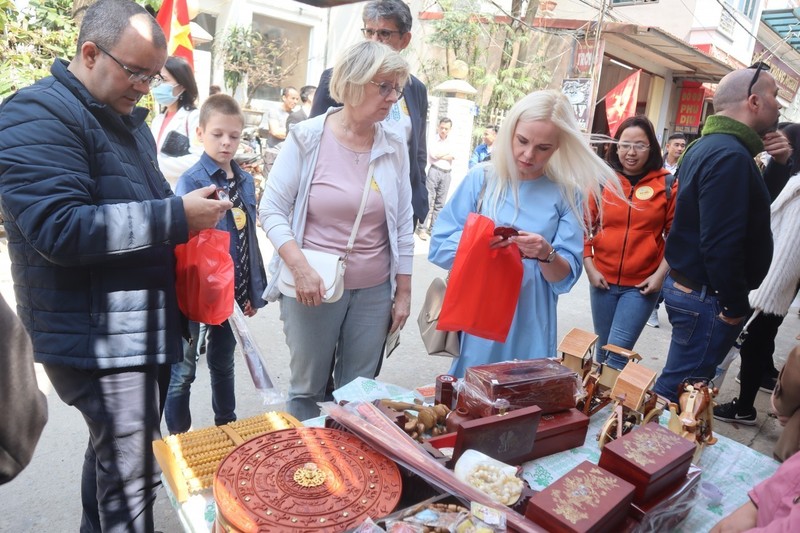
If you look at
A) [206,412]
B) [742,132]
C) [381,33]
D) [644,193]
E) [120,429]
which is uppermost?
[381,33]

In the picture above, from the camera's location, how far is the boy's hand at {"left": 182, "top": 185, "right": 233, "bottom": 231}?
1485mm

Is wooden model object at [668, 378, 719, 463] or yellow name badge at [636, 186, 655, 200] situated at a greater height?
yellow name badge at [636, 186, 655, 200]

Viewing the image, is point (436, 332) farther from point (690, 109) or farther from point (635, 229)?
point (690, 109)

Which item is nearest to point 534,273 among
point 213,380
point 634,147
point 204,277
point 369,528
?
point 204,277

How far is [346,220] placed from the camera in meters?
2.02

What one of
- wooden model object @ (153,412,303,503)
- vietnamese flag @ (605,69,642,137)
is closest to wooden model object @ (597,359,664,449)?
wooden model object @ (153,412,303,503)

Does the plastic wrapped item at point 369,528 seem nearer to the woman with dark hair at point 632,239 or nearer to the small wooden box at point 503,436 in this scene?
the small wooden box at point 503,436

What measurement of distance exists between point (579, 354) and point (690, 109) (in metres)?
15.4

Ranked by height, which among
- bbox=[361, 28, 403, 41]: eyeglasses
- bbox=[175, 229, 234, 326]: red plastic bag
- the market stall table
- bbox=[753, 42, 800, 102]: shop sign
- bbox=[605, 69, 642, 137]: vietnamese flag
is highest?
bbox=[753, 42, 800, 102]: shop sign

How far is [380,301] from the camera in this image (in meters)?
2.17

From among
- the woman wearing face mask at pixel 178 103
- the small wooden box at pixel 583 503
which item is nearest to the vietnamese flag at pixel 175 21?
the woman wearing face mask at pixel 178 103

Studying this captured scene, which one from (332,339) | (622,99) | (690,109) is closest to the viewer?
(332,339)

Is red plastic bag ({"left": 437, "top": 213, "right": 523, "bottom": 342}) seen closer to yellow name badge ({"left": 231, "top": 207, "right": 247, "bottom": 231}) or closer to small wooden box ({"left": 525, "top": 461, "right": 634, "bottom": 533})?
small wooden box ({"left": 525, "top": 461, "right": 634, "bottom": 533})

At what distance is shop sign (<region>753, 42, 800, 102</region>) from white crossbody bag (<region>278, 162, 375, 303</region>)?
18.1 m
